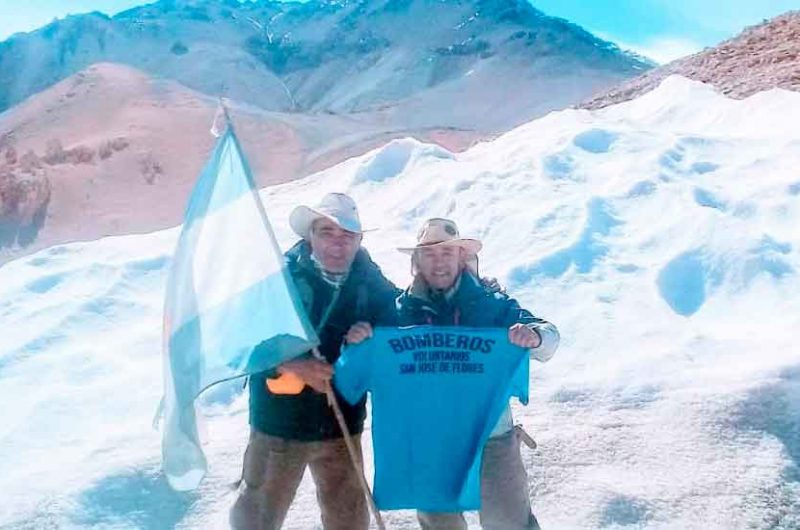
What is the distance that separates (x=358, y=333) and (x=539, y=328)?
0.61 m

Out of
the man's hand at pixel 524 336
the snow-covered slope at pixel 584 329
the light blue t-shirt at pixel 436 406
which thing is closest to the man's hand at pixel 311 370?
the light blue t-shirt at pixel 436 406

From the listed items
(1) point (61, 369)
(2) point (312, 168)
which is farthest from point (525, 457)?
(2) point (312, 168)

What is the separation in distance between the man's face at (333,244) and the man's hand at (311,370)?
0.34 metres

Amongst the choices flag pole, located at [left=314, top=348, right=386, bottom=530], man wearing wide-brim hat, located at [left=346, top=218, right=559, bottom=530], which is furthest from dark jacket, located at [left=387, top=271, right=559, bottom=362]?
flag pole, located at [left=314, top=348, right=386, bottom=530]

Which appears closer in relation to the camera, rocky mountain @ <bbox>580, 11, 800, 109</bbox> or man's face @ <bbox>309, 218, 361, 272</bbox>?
man's face @ <bbox>309, 218, 361, 272</bbox>

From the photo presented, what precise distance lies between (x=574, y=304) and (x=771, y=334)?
118 cm

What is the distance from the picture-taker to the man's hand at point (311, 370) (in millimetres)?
2975

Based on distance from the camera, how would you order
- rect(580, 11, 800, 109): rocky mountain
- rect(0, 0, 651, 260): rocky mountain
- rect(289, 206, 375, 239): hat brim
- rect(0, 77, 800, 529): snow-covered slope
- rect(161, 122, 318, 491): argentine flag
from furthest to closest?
rect(0, 0, 651, 260): rocky mountain, rect(580, 11, 800, 109): rocky mountain, rect(0, 77, 800, 529): snow-covered slope, rect(289, 206, 375, 239): hat brim, rect(161, 122, 318, 491): argentine flag

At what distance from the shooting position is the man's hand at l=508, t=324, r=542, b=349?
3062 mm

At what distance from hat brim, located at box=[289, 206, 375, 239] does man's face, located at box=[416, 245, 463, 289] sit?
243 mm

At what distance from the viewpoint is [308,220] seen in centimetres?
315

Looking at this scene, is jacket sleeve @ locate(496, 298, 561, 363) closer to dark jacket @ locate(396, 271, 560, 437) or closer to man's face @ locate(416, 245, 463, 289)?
dark jacket @ locate(396, 271, 560, 437)

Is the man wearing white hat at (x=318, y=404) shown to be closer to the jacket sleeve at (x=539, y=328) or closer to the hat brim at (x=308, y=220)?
the hat brim at (x=308, y=220)

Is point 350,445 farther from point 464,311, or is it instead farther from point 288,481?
point 464,311
